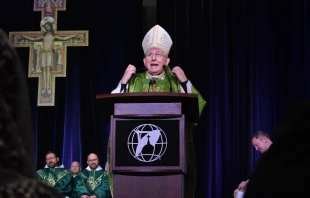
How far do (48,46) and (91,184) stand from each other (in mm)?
1992

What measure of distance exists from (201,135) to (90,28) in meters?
2.16

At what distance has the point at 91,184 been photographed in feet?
23.5

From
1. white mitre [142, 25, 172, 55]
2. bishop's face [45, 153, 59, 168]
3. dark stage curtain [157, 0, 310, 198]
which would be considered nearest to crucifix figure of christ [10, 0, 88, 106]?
bishop's face [45, 153, 59, 168]

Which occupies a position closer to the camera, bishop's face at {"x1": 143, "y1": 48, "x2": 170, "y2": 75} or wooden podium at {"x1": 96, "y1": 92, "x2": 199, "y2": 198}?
wooden podium at {"x1": 96, "y1": 92, "x2": 199, "y2": 198}

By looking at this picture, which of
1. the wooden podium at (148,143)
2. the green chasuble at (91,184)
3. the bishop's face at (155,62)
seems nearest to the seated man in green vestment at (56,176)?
the green chasuble at (91,184)

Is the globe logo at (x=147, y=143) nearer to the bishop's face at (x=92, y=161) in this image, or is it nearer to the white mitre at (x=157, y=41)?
the white mitre at (x=157, y=41)

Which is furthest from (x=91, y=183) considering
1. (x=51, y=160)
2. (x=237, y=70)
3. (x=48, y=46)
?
(x=237, y=70)

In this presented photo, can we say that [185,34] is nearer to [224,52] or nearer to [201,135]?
[224,52]

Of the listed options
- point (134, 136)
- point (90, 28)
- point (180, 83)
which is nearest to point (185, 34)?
point (90, 28)

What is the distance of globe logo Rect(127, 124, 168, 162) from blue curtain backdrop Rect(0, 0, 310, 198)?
3.47 m

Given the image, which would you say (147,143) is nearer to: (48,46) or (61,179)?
(61,179)

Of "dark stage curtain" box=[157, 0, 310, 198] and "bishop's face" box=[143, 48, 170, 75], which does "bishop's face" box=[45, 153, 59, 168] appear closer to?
"dark stage curtain" box=[157, 0, 310, 198]

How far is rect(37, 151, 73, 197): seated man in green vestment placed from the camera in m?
6.98

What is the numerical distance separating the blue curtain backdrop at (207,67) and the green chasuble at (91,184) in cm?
32
